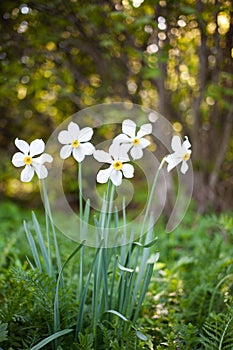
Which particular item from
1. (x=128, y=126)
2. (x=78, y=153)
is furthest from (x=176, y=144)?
(x=78, y=153)

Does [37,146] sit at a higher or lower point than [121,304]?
higher

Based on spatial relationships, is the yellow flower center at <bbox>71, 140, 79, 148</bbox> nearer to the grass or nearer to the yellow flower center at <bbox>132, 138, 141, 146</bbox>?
the yellow flower center at <bbox>132, 138, 141, 146</bbox>

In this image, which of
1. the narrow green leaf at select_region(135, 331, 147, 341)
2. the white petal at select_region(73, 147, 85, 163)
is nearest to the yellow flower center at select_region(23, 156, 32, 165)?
the white petal at select_region(73, 147, 85, 163)

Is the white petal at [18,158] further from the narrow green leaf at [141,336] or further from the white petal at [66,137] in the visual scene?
the narrow green leaf at [141,336]

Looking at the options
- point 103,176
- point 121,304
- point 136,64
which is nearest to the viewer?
point 103,176

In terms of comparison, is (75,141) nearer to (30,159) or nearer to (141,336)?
(30,159)

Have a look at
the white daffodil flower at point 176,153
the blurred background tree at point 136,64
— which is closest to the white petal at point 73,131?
the white daffodil flower at point 176,153
